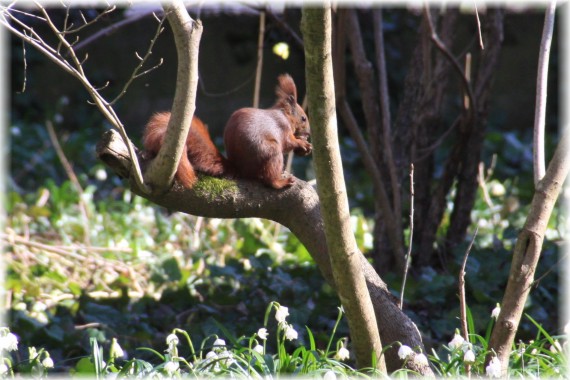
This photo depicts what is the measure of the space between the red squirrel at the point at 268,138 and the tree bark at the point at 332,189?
0.45 meters

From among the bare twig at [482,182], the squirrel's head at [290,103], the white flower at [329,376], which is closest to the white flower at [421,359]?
the white flower at [329,376]

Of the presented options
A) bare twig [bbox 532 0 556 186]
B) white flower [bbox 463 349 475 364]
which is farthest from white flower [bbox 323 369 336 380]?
bare twig [bbox 532 0 556 186]

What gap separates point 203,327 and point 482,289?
4.30 ft

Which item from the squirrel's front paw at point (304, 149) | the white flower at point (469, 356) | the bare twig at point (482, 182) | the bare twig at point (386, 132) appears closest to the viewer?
the white flower at point (469, 356)

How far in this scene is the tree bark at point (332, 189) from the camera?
192cm

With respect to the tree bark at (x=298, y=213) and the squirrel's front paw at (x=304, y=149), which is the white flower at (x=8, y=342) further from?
the squirrel's front paw at (x=304, y=149)

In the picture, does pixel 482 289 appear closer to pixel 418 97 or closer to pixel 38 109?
pixel 418 97

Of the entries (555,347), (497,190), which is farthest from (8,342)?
(497,190)

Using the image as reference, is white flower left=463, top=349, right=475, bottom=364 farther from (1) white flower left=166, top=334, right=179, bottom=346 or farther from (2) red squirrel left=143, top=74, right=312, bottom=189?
(1) white flower left=166, top=334, right=179, bottom=346

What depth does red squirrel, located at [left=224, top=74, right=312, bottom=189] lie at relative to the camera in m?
2.64

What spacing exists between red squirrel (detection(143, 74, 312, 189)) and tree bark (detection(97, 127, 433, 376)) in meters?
0.05

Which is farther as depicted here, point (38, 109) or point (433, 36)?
point (38, 109)

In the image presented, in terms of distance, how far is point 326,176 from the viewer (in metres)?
2.08

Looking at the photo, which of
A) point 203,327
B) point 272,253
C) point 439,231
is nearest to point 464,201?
point 439,231
